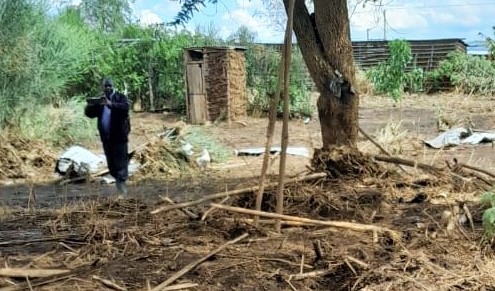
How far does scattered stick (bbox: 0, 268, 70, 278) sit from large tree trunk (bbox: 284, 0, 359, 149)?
171 inches

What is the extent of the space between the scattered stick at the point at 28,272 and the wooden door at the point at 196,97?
17602 millimetres

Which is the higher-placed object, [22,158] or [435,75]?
[435,75]

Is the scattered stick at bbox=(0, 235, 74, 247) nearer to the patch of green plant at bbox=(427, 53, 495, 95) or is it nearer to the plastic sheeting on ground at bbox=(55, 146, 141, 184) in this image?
the plastic sheeting on ground at bbox=(55, 146, 141, 184)

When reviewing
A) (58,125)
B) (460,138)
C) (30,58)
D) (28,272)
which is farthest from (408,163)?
Result: (58,125)

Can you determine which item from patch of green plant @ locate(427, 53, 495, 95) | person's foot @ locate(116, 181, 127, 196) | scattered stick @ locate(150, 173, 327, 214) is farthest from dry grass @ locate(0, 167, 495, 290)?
patch of green plant @ locate(427, 53, 495, 95)

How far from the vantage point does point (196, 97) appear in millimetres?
21750

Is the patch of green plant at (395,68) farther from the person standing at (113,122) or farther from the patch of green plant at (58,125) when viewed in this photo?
the person standing at (113,122)

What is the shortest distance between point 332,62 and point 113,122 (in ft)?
10.3

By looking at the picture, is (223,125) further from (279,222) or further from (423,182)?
(279,222)

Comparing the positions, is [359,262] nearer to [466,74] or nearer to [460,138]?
[460,138]

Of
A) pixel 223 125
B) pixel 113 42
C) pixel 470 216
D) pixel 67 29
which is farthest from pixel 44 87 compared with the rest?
pixel 470 216

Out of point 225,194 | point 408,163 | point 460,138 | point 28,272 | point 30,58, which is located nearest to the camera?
point 28,272

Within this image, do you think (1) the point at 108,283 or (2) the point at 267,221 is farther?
(2) the point at 267,221

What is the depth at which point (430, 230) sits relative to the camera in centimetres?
524
